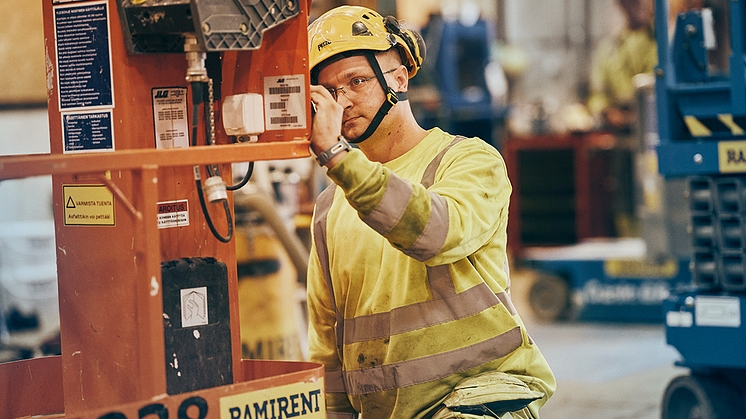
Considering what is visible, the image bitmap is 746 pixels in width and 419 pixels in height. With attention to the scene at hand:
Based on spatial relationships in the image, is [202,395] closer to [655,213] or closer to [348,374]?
[348,374]

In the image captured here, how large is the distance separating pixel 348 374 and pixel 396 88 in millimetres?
996

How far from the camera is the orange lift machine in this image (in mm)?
2164

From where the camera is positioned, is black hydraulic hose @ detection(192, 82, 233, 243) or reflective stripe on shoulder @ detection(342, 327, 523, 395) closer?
black hydraulic hose @ detection(192, 82, 233, 243)

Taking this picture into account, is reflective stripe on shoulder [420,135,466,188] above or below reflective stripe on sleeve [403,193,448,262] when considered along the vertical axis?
above

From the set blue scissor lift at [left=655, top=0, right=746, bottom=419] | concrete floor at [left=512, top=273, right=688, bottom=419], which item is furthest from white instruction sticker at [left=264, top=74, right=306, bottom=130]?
concrete floor at [left=512, top=273, right=688, bottom=419]

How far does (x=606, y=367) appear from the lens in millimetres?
7602

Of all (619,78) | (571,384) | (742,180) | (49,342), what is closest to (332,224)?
(742,180)

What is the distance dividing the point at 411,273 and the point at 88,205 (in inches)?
40.1

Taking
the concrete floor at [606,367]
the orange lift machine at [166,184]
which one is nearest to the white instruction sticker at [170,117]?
the orange lift machine at [166,184]

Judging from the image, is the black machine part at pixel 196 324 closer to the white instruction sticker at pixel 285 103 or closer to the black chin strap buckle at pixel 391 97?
the white instruction sticker at pixel 285 103

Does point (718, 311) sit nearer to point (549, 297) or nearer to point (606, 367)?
point (606, 367)

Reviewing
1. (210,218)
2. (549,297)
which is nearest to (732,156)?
(210,218)

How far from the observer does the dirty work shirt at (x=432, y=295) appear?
2.58 m

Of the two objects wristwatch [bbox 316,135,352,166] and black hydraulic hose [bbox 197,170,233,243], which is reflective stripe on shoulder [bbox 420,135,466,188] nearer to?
wristwatch [bbox 316,135,352,166]
